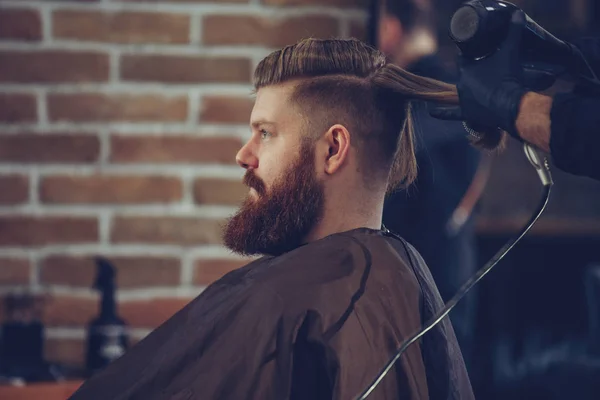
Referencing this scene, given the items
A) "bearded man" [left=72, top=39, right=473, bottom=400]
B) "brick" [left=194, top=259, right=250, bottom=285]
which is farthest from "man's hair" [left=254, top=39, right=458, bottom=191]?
"brick" [left=194, top=259, right=250, bottom=285]

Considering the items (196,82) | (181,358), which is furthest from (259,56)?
(181,358)

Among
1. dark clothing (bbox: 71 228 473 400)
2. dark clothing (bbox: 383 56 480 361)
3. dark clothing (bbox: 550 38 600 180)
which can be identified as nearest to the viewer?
dark clothing (bbox: 550 38 600 180)

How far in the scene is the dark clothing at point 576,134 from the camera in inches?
40.3

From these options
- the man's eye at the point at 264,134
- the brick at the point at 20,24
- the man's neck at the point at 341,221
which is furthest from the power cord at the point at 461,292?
the brick at the point at 20,24

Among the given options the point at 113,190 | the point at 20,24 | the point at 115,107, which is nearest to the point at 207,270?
the point at 113,190

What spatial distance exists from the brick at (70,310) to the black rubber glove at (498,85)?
1144 mm

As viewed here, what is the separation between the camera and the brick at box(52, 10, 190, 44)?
1931 millimetres

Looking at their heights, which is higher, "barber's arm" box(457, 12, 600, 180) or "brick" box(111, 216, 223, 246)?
"barber's arm" box(457, 12, 600, 180)

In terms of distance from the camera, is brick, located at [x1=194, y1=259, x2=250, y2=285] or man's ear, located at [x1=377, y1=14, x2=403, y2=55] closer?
brick, located at [x1=194, y1=259, x2=250, y2=285]

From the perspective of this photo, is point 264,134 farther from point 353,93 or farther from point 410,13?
point 410,13

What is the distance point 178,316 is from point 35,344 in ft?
2.14

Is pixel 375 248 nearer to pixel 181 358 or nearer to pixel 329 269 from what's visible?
pixel 329 269

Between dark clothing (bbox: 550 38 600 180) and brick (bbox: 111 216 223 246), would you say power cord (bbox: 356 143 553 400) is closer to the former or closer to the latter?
dark clothing (bbox: 550 38 600 180)

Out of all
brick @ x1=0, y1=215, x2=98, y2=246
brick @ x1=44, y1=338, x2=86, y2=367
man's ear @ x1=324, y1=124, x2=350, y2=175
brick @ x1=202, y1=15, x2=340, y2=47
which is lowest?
brick @ x1=44, y1=338, x2=86, y2=367
